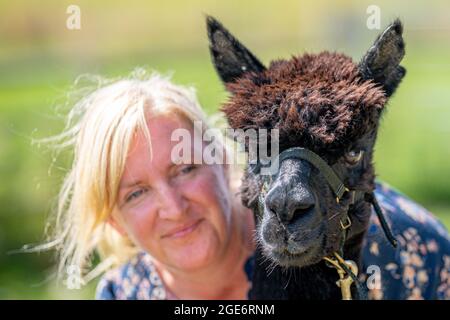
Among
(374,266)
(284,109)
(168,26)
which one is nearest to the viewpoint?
(284,109)

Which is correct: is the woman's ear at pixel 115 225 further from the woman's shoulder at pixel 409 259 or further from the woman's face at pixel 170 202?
the woman's shoulder at pixel 409 259

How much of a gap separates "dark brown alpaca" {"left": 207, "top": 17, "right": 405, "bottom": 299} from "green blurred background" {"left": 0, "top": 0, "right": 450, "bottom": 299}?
10.7 feet

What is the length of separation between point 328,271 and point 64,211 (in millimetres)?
1661

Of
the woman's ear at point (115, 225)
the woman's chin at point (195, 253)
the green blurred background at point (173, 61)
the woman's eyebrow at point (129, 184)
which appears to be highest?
the green blurred background at point (173, 61)

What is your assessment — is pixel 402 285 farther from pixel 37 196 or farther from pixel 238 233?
pixel 37 196

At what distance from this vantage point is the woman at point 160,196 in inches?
127

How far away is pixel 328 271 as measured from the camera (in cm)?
288

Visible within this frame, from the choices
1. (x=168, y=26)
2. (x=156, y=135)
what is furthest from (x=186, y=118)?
(x=168, y=26)

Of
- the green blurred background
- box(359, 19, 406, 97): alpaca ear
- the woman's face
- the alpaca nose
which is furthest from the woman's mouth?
the green blurred background

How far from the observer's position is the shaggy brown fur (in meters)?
2.61

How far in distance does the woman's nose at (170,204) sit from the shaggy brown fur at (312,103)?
50 cm

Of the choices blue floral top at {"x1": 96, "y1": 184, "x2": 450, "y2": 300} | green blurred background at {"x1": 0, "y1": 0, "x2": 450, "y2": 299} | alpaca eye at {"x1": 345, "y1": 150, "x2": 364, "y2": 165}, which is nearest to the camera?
alpaca eye at {"x1": 345, "y1": 150, "x2": 364, "y2": 165}

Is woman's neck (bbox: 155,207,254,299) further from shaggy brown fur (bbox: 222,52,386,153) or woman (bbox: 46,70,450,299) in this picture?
shaggy brown fur (bbox: 222,52,386,153)

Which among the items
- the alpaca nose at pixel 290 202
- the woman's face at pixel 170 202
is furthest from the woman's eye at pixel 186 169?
the alpaca nose at pixel 290 202
